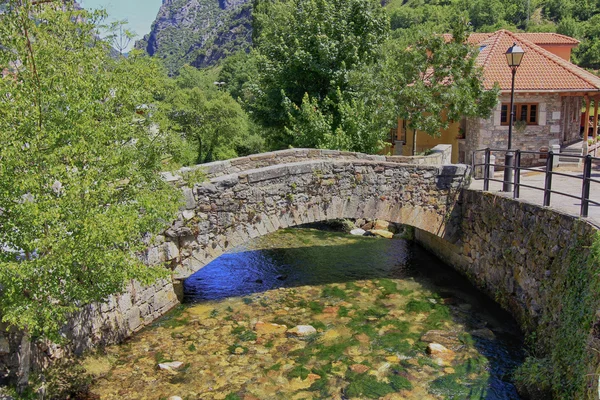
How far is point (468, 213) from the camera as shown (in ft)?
35.8

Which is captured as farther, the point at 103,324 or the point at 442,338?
the point at 442,338

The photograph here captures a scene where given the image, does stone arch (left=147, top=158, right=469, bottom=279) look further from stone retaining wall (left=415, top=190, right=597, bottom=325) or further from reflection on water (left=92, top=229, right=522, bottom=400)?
reflection on water (left=92, top=229, right=522, bottom=400)

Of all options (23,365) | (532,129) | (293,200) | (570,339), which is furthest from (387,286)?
(532,129)

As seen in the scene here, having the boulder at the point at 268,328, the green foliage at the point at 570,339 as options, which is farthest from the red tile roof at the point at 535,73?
the boulder at the point at 268,328

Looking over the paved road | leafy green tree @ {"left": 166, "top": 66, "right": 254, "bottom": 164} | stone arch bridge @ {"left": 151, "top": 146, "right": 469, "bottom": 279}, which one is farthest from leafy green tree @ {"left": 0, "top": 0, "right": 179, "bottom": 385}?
leafy green tree @ {"left": 166, "top": 66, "right": 254, "bottom": 164}

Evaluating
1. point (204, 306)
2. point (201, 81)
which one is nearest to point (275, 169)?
point (204, 306)

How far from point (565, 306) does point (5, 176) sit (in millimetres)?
6546

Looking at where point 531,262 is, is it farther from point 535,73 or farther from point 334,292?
point 535,73

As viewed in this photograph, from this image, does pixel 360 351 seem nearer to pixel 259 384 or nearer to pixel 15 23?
pixel 259 384

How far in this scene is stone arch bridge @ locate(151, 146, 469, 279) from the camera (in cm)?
928

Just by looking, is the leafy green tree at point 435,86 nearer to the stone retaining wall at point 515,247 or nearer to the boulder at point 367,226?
the boulder at point 367,226

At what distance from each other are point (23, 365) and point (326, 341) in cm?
440

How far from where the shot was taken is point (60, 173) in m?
5.25

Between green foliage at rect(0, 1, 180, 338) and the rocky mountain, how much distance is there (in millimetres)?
120690
